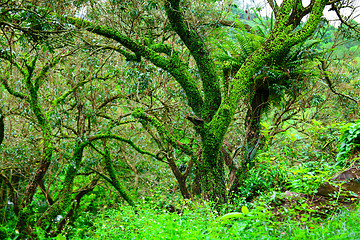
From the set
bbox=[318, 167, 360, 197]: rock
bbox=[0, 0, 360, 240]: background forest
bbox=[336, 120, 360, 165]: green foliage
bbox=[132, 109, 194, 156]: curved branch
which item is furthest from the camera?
bbox=[132, 109, 194, 156]: curved branch

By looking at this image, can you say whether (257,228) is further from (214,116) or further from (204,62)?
(204,62)

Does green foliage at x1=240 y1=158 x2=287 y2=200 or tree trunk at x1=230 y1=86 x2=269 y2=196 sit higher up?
tree trunk at x1=230 y1=86 x2=269 y2=196

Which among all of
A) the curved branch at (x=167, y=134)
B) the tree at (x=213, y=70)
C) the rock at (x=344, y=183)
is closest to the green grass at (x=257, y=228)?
the rock at (x=344, y=183)

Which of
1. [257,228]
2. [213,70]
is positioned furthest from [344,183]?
[213,70]

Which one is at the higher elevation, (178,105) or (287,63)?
(178,105)

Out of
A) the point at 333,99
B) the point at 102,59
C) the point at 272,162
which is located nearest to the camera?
the point at 272,162

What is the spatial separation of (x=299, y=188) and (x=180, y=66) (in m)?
2.55

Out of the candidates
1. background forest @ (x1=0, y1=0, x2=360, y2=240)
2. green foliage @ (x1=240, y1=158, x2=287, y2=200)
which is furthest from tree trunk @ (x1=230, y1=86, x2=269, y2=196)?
green foliage @ (x1=240, y1=158, x2=287, y2=200)

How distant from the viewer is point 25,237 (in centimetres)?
613

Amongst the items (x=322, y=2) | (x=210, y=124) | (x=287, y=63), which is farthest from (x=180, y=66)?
(x=322, y=2)

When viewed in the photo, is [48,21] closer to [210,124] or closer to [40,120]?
[210,124]

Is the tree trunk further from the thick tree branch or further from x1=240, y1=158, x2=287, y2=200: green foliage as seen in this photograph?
the thick tree branch

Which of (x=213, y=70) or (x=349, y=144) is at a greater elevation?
(x=213, y=70)

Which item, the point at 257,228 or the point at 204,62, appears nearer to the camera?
the point at 257,228
